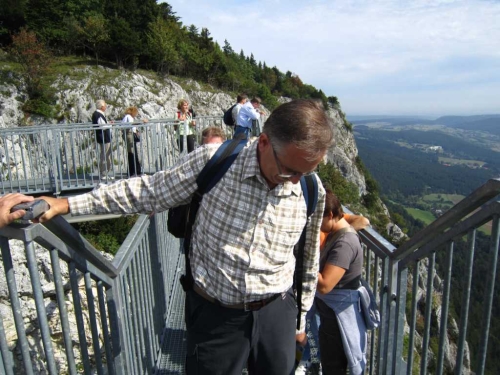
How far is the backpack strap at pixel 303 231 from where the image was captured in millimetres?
1755

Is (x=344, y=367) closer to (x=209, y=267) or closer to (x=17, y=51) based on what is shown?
(x=209, y=267)

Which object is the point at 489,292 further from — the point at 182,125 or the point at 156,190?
the point at 182,125

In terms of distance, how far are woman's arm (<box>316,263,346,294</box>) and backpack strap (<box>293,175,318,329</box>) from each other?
311mm

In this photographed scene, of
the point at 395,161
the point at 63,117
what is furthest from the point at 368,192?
the point at 395,161

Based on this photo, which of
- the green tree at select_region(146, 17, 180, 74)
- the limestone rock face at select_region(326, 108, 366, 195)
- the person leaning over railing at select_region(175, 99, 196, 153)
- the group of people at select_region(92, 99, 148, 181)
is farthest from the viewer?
the limestone rock face at select_region(326, 108, 366, 195)

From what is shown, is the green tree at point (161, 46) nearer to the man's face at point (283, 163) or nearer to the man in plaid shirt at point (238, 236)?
the man in plaid shirt at point (238, 236)

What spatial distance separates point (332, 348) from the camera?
8.33 ft

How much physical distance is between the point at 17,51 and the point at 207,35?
18.1m

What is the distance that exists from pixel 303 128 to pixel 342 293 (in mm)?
1496

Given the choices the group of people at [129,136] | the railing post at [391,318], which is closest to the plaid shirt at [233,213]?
the railing post at [391,318]

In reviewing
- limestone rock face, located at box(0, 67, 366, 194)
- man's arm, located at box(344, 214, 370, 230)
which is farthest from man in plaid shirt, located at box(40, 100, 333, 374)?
limestone rock face, located at box(0, 67, 366, 194)

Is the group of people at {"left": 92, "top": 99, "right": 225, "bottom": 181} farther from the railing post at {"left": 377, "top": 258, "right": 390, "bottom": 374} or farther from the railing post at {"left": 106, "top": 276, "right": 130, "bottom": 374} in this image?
the railing post at {"left": 377, "top": 258, "right": 390, "bottom": 374}

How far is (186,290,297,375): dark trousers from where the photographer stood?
65.9 inches

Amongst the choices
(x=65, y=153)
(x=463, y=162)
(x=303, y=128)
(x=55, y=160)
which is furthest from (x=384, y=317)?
(x=463, y=162)
